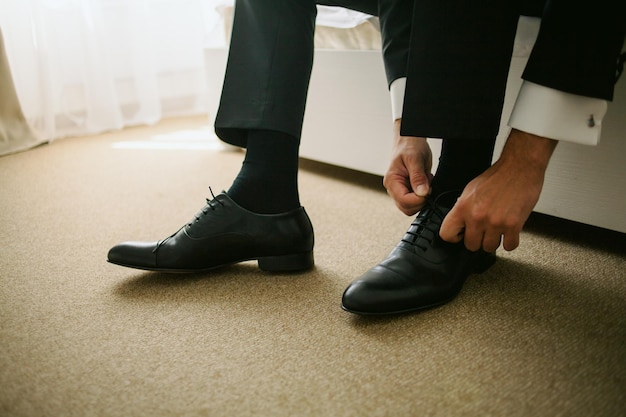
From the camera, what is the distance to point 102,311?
59cm

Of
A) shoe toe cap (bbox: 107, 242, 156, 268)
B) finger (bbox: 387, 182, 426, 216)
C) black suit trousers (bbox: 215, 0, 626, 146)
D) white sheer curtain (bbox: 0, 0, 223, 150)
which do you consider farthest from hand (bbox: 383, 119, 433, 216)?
white sheer curtain (bbox: 0, 0, 223, 150)

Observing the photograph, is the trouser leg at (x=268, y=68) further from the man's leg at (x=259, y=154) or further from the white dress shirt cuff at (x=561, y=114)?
the white dress shirt cuff at (x=561, y=114)

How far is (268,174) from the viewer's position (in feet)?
2.10

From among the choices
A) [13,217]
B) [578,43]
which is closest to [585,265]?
[578,43]

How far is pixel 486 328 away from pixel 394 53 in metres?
0.41

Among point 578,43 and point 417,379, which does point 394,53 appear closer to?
point 578,43

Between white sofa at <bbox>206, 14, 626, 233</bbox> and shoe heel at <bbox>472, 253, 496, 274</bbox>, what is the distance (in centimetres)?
19

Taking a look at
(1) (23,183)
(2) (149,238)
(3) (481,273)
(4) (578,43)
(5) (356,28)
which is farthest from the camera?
(1) (23,183)

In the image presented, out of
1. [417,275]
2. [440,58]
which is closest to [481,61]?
[440,58]

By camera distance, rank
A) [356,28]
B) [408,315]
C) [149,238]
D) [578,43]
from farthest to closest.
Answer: [356,28]
[149,238]
[408,315]
[578,43]

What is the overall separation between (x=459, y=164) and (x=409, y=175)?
0.07 m

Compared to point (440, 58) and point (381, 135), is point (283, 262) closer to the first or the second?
point (440, 58)

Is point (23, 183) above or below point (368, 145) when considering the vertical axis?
below

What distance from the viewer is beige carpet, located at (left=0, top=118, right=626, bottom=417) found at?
0.44 m
